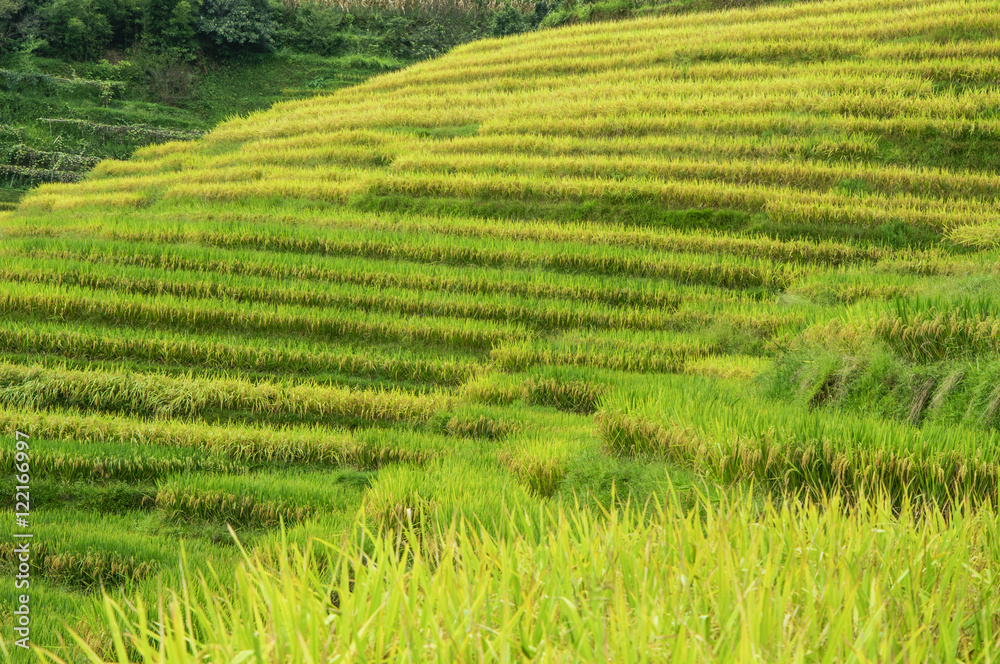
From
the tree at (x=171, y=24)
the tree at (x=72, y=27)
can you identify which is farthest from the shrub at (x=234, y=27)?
the tree at (x=72, y=27)

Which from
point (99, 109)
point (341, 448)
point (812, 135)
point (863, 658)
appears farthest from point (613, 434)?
point (99, 109)

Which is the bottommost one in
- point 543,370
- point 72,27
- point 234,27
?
point 543,370

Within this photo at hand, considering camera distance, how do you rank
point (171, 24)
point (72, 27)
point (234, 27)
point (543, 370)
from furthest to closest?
point (234, 27), point (171, 24), point (72, 27), point (543, 370)

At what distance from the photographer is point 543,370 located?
6684 millimetres

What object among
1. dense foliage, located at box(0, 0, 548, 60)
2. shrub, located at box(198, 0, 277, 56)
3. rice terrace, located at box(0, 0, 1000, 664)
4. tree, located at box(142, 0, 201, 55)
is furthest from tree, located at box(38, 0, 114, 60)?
rice terrace, located at box(0, 0, 1000, 664)

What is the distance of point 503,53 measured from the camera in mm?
19422

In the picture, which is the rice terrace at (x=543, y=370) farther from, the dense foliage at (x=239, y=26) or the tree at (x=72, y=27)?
the dense foliage at (x=239, y=26)

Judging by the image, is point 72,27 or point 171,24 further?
point 171,24

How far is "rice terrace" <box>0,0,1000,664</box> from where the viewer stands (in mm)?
1082

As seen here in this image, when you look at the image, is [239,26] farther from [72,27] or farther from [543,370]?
[543,370]

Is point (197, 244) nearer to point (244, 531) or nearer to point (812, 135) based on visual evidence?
point (244, 531)

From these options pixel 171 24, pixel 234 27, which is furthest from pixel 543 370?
pixel 171 24

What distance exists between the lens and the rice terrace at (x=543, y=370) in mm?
1082

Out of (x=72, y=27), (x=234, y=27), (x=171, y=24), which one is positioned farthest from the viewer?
(x=234, y=27)
